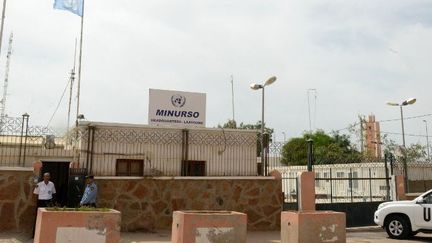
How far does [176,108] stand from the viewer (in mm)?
17938

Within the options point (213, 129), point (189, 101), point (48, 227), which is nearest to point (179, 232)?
point (48, 227)

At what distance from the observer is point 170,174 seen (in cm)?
1648

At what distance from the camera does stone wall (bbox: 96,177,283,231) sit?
565 inches

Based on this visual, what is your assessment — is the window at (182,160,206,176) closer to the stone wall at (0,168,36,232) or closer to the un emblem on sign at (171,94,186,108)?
the un emblem on sign at (171,94,186,108)

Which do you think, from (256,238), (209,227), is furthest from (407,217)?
(209,227)

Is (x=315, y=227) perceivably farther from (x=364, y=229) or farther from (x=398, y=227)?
(x=364, y=229)

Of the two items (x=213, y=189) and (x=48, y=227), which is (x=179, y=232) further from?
(x=213, y=189)

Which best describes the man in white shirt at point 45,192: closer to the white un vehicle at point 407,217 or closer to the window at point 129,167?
the window at point 129,167

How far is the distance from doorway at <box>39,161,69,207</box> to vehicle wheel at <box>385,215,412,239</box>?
1027 centimetres

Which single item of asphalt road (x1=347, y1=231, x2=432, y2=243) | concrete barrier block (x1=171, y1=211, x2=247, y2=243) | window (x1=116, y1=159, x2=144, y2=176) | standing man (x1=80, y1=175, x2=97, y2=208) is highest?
window (x1=116, y1=159, x2=144, y2=176)

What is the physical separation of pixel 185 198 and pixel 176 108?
14.0 feet

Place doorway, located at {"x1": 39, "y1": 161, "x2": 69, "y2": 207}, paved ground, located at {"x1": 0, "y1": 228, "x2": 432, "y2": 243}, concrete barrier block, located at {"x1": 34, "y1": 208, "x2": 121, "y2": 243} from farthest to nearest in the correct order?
doorway, located at {"x1": 39, "y1": 161, "x2": 69, "y2": 207} → paved ground, located at {"x1": 0, "y1": 228, "x2": 432, "y2": 243} → concrete barrier block, located at {"x1": 34, "y1": 208, "x2": 121, "y2": 243}

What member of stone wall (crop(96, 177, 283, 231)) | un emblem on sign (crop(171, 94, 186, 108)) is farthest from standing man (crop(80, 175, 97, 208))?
un emblem on sign (crop(171, 94, 186, 108))

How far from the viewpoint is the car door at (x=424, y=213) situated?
13211mm
